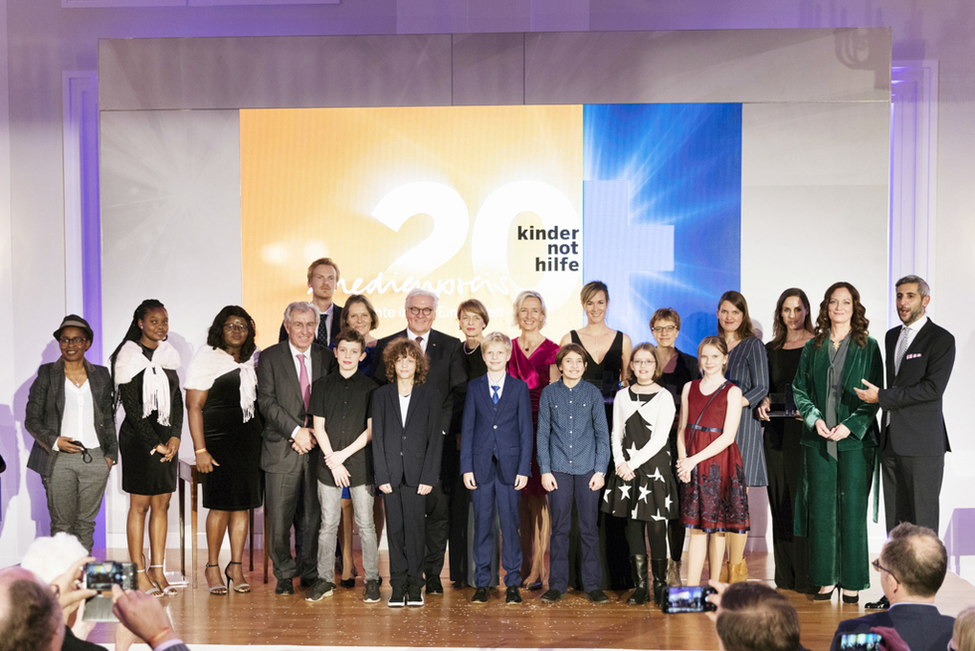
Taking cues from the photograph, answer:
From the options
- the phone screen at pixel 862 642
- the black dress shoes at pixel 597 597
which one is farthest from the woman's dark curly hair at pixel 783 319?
the phone screen at pixel 862 642

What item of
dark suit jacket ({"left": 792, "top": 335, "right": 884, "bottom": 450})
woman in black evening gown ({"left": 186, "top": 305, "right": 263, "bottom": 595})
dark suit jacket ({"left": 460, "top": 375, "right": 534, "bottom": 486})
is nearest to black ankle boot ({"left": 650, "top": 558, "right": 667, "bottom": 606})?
dark suit jacket ({"left": 460, "top": 375, "right": 534, "bottom": 486})

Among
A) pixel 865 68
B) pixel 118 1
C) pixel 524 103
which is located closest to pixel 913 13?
pixel 865 68

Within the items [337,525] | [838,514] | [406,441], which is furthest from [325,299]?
[838,514]

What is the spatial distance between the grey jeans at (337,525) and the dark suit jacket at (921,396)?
2749 mm

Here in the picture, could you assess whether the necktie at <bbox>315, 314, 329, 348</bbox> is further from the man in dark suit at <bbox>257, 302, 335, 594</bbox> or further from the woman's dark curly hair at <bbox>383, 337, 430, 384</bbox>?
the woman's dark curly hair at <bbox>383, 337, 430, 384</bbox>

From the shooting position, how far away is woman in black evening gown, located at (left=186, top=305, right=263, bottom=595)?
466 centimetres

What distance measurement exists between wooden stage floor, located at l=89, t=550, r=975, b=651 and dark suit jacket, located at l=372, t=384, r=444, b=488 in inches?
26.8

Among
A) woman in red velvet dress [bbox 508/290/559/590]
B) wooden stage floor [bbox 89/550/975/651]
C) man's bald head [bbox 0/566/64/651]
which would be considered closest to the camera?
man's bald head [bbox 0/566/64/651]

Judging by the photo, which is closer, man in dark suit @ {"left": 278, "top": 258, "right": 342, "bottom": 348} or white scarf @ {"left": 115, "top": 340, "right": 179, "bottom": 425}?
white scarf @ {"left": 115, "top": 340, "right": 179, "bottom": 425}

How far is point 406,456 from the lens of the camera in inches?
174

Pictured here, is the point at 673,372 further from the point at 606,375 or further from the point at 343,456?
the point at 343,456

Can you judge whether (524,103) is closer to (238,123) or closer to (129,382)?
(238,123)

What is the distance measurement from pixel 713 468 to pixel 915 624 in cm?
214

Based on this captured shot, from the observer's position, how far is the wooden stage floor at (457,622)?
389cm
